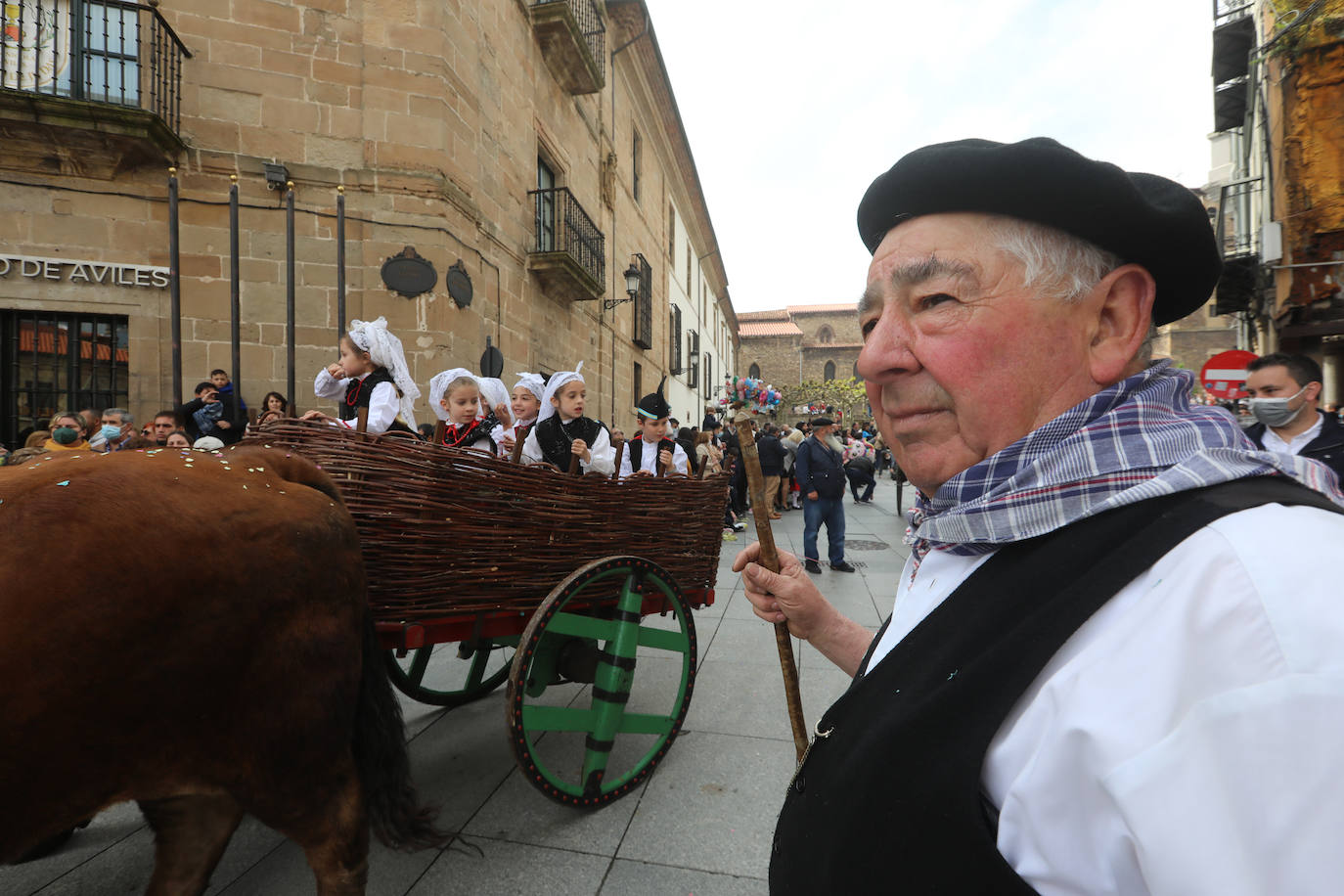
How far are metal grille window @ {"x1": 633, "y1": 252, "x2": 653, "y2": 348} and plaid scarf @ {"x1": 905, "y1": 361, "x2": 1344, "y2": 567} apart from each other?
49.2 ft

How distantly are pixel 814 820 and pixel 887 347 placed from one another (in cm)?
67

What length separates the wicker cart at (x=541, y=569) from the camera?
6.65 ft

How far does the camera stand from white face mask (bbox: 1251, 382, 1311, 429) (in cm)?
381

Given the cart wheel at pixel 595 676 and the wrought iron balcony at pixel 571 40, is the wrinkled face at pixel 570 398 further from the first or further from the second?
the wrought iron balcony at pixel 571 40

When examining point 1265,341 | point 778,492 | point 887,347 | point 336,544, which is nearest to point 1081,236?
point 887,347

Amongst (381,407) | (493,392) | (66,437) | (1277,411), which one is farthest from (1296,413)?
(66,437)

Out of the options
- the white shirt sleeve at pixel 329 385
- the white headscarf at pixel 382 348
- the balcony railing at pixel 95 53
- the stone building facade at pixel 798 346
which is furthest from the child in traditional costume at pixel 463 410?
the stone building facade at pixel 798 346

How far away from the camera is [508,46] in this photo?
900 cm

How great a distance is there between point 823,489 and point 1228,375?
7001 millimetres

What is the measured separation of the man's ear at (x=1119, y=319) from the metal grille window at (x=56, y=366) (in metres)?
8.66

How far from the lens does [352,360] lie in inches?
142

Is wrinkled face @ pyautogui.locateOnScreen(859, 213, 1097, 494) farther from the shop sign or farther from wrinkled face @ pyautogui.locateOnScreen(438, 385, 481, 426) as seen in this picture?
the shop sign

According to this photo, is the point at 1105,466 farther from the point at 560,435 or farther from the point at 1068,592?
the point at 560,435

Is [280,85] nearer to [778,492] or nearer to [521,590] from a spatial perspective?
[521,590]
